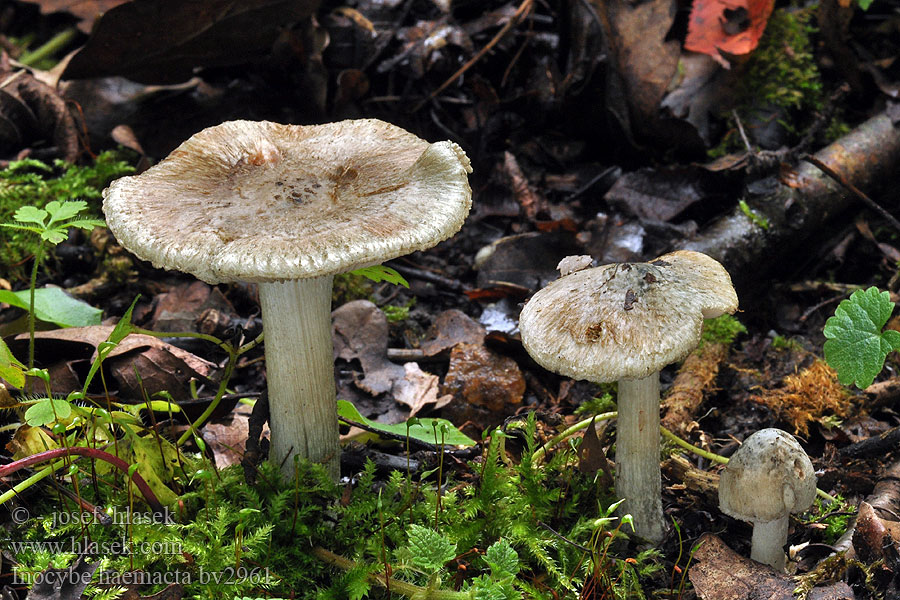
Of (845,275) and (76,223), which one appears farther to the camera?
(845,275)

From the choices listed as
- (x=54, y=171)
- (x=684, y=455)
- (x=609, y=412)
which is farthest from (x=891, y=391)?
(x=54, y=171)

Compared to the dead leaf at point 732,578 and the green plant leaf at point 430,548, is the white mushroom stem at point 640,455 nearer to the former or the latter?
the dead leaf at point 732,578

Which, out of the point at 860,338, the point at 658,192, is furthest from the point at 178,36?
the point at 860,338

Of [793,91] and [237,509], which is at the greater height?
[793,91]

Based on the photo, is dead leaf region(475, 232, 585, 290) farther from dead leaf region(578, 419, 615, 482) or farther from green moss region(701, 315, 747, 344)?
dead leaf region(578, 419, 615, 482)

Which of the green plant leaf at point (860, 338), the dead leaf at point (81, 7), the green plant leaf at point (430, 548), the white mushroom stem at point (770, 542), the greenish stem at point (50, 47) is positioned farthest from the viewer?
the greenish stem at point (50, 47)

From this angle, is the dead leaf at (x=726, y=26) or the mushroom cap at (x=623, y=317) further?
the dead leaf at (x=726, y=26)

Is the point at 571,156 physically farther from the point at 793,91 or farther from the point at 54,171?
the point at 54,171

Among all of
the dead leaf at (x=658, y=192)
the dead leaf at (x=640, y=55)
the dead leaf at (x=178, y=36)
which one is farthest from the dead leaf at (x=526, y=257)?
the dead leaf at (x=178, y=36)
